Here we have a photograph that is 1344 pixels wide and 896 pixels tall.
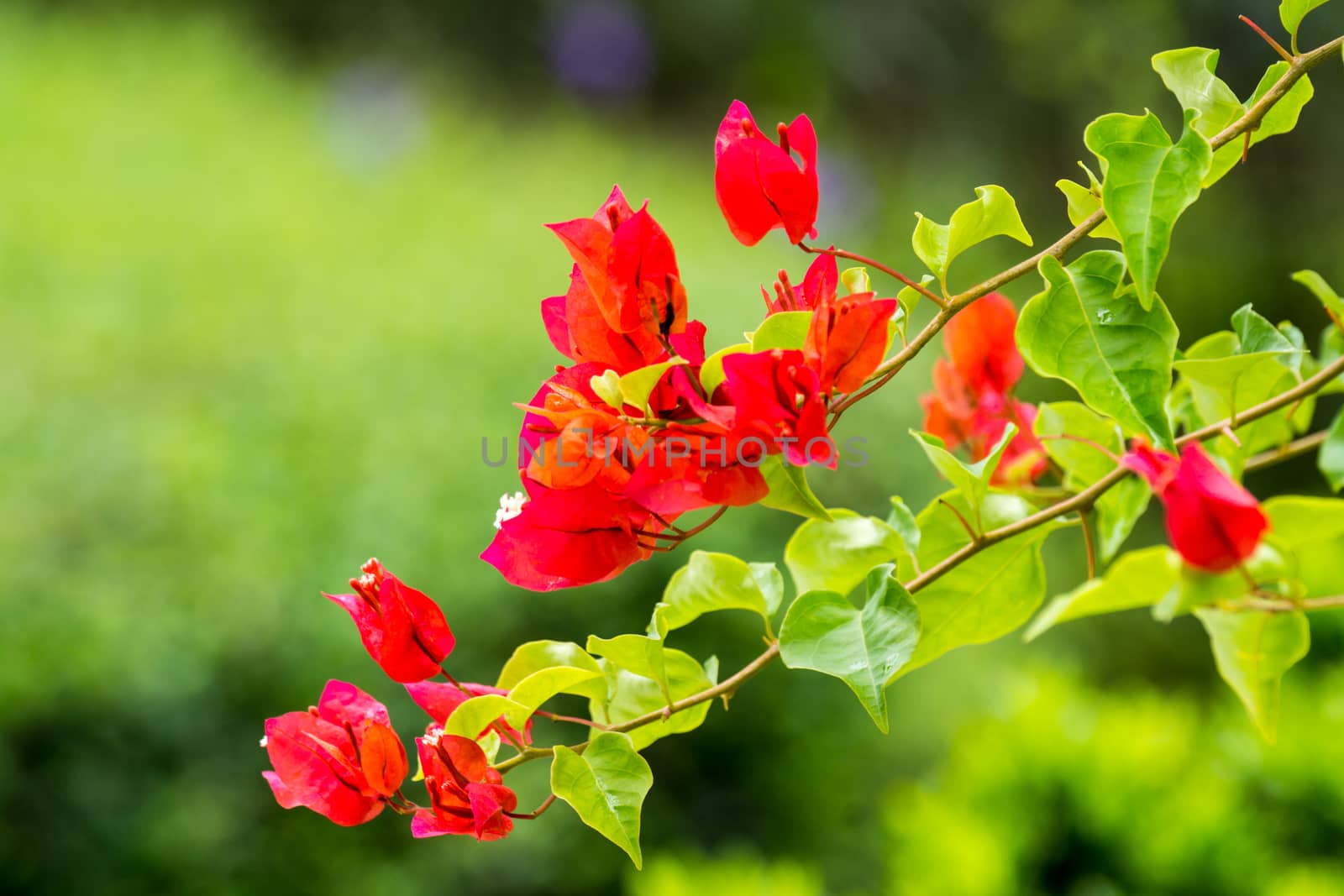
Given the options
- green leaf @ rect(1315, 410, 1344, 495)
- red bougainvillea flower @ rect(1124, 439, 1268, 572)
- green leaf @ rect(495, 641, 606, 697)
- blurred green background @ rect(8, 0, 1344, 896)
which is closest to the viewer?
red bougainvillea flower @ rect(1124, 439, 1268, 572)

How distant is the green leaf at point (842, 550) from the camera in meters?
0.48

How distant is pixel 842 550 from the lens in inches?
18.8

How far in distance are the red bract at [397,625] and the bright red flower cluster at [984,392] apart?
1.02ft

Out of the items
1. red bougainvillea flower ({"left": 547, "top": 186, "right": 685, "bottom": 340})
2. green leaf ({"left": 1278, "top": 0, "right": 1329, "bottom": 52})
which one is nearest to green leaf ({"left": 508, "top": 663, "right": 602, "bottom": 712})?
red bougainvillea flower ({"left": 547, "top": 186, "right": 685, "bottom": 340})

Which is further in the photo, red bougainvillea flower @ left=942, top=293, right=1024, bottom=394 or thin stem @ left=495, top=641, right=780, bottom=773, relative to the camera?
red bougainvillea flower @ left=942, top=293, right=1024, bottom=394

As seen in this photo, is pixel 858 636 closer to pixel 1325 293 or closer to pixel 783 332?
pixel 783 332

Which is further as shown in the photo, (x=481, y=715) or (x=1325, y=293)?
(x=1325, y=293)

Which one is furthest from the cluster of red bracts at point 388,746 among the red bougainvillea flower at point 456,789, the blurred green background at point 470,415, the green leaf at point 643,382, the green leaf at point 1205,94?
the blurred green background at point 470,415

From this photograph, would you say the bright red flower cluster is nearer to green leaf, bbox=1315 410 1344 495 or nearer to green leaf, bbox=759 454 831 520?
green leaf, bbox=1315 410 1344 495

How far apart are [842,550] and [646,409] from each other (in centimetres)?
15

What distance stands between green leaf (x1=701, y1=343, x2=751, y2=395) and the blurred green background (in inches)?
30.9

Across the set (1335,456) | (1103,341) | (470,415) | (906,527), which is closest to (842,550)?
(906,527)

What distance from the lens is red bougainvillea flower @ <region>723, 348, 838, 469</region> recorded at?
13.9 inches

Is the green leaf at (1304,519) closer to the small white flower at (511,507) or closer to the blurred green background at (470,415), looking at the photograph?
the small white flower at (511,507)
